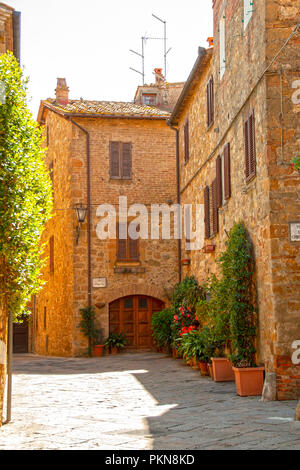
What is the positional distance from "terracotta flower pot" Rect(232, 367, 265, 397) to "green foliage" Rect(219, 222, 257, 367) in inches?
11.9

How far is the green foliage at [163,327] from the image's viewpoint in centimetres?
1589

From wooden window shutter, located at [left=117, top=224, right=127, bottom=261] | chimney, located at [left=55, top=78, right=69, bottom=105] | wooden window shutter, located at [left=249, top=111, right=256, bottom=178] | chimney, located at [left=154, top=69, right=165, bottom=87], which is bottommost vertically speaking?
wooden window shutter, located at [left=117, top=224, right=127, bottom=261]

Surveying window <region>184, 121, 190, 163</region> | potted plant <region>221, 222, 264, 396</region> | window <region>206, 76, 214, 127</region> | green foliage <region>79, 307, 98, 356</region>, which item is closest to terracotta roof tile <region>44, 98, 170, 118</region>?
window <region>184, 121, 190, 163</region>

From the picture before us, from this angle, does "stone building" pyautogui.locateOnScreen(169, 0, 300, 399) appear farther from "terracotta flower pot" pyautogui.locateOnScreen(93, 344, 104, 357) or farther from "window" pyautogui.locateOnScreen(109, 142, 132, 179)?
"terracotta flower pot" pyautogui.locateOnScreen(93, 344, 104, 357)

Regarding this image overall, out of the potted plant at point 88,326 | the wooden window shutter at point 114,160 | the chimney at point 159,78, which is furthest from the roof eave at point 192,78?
the chimney at point 159,78

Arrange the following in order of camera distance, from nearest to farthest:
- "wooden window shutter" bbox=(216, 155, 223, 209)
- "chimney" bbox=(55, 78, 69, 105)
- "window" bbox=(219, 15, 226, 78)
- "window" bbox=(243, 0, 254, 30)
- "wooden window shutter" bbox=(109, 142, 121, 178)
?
"window" bbox=(243, 0, 254, 30), "window" bbox=(219, 15, 226, 78), "wooden window shutter" bbox=(216, 155, 223, 209), "wooden window shutter" bbox=(109, 142, 121, 178), "chimney" bbox=(55, 78, 69, 105)

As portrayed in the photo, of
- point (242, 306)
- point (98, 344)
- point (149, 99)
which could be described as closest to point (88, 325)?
point (98, 344)

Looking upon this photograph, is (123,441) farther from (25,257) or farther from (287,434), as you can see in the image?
(25,257)

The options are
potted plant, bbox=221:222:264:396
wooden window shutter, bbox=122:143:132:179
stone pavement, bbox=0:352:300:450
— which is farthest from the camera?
wooden window shutter, bbox=122:143:132:179

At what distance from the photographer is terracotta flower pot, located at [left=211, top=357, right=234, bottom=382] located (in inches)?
418

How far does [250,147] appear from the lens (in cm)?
959

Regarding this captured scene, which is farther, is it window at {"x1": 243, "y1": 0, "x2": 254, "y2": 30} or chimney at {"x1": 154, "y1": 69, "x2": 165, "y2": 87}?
chimney at {"x1": 154, "y1": 69, "x2": 165, "y2": 87}

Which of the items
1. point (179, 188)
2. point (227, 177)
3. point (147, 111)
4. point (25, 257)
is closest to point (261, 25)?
point (227, 177)

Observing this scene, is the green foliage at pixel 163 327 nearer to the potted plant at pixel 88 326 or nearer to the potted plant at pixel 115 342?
the potted plant at pixel 115 342
